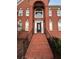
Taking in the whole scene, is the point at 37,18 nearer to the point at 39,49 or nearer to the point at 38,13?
the point at 38,13

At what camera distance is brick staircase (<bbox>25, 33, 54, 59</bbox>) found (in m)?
9.20

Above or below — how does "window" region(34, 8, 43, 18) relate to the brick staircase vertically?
above

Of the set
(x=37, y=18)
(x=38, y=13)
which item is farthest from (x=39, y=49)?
(x=38, y=13)

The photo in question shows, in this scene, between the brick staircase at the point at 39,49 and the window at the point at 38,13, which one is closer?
the brick staircase at the point at 39,49

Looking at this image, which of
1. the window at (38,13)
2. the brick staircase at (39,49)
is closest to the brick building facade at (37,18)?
the window at (38,13)

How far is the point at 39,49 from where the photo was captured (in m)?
9.49

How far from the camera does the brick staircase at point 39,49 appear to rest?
9.20 m

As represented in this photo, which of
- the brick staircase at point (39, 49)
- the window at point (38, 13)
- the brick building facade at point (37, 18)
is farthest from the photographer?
the window at point (38, 13)

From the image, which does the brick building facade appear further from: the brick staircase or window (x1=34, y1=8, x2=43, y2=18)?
the brick staircase

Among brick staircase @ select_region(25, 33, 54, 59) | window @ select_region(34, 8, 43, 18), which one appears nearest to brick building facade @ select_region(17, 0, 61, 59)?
window @ select_region(34, 8, 43, 18)

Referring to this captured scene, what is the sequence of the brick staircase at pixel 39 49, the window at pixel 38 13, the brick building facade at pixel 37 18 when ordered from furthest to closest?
the window at pixel 38 13 < the brick building facade at pixel 37 18 < the brick staircase at pixel 39 49

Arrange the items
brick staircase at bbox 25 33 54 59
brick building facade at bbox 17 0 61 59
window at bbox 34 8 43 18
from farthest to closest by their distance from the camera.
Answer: window at bbox 34 8 43 18, brick building facade at bbox 17 0 61 59, brick staircase at bbox 25 33 54 59

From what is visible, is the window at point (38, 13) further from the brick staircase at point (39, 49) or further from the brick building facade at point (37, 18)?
the brick staircase at point (39, 49)
